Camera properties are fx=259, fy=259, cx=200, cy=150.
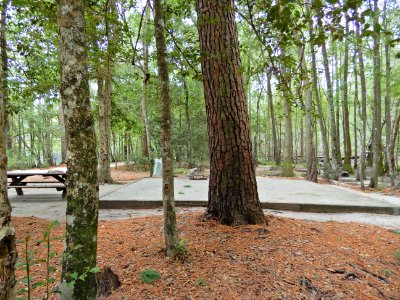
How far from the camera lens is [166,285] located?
2529 millimetres

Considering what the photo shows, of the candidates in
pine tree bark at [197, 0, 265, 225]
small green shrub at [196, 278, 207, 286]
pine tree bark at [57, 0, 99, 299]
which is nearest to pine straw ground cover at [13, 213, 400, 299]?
small green shrub at [196, 278, 207, 286]

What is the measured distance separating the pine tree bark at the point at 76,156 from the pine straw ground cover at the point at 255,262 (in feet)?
2.20

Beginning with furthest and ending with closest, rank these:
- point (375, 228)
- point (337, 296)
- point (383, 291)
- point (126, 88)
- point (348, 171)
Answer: point (348, 171) → point (126, 88) → point (375, 228) → point (383, 291) → point (337, 296)

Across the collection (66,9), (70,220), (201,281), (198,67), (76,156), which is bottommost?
(201,281)

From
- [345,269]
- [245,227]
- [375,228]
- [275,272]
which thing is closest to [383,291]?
[345,269]

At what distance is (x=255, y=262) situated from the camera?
2.82 metres

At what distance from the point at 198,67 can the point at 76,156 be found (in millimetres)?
8591

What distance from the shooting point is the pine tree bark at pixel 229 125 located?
11.8 ft

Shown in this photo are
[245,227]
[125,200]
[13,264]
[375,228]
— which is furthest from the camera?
[125,200]

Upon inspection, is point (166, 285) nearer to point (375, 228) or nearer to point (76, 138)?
point (76, 138)

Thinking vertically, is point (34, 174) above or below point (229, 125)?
below

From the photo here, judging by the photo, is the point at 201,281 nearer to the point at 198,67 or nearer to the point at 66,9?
the point at 66,9

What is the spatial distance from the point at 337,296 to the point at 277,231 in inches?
45.6

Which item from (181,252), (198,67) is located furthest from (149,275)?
(198,67)
